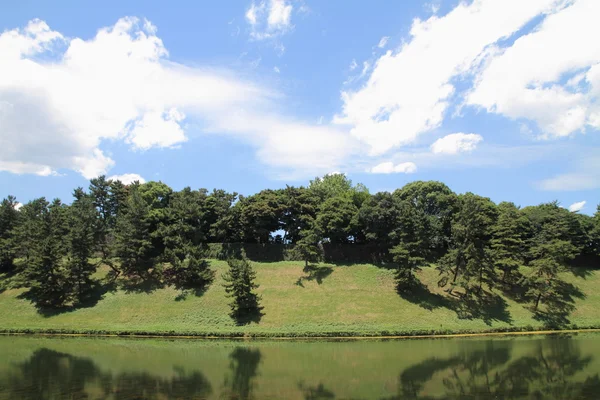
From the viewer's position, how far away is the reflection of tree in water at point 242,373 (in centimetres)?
1750

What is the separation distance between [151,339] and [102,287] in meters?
16.8

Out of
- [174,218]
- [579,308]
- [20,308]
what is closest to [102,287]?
[20,308]

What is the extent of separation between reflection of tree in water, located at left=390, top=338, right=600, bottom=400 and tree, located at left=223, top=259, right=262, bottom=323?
71.0 ft

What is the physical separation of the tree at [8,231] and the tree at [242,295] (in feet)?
106

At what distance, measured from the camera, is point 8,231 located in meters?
55.1

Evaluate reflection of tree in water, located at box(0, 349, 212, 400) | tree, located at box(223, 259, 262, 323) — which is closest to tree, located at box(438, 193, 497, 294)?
tree, located at box(223, 259, 262, 323)

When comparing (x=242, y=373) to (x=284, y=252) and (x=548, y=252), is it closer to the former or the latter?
(x=284, y=252)

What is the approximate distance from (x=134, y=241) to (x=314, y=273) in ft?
74.2

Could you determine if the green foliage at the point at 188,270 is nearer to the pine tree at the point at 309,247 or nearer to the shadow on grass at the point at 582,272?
the pine tree at the point at 309,247

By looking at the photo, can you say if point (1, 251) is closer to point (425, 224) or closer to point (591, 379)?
point (425, 224)

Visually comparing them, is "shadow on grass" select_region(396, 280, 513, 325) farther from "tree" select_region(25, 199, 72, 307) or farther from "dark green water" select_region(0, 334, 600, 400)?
"tree" select_region(25, 199, 72, 307)

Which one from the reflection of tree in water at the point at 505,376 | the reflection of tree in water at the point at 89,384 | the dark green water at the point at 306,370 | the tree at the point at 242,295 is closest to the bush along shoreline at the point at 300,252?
the tree at the point at 242,295

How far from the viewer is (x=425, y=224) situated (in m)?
53.4

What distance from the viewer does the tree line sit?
45.9 metres
